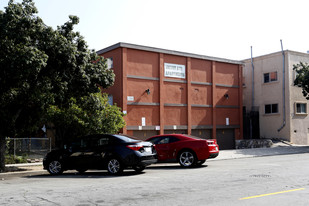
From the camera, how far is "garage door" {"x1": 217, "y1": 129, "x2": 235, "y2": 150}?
31.3 m

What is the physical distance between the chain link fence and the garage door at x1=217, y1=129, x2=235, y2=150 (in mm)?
15701

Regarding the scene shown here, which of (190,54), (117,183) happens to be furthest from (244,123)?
(117,183)

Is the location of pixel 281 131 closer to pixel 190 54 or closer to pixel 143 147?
pixel 190 54

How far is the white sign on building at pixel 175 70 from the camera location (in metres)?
28.1

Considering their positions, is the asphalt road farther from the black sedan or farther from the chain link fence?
the chain link fence

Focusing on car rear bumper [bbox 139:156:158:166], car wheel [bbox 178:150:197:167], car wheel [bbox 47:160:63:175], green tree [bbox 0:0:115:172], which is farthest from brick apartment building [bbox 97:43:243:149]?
car rear bumper [bbox 139:156:158:166]

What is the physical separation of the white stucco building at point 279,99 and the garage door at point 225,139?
4.11 meters

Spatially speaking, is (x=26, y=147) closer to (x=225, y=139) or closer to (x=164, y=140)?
(x=164, y=140)

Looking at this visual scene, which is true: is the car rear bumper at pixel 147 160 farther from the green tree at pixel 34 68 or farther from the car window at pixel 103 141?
the green tree at pixel 34 68

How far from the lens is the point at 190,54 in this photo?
29.3 meters

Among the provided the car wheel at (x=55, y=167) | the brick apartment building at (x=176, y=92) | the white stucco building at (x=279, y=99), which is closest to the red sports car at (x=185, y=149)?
the car wheel at (x=55, y=167)

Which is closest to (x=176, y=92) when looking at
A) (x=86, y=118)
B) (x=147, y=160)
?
(x=86, y=118)

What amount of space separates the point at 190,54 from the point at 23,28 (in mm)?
17150

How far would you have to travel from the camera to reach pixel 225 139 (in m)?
31.7
